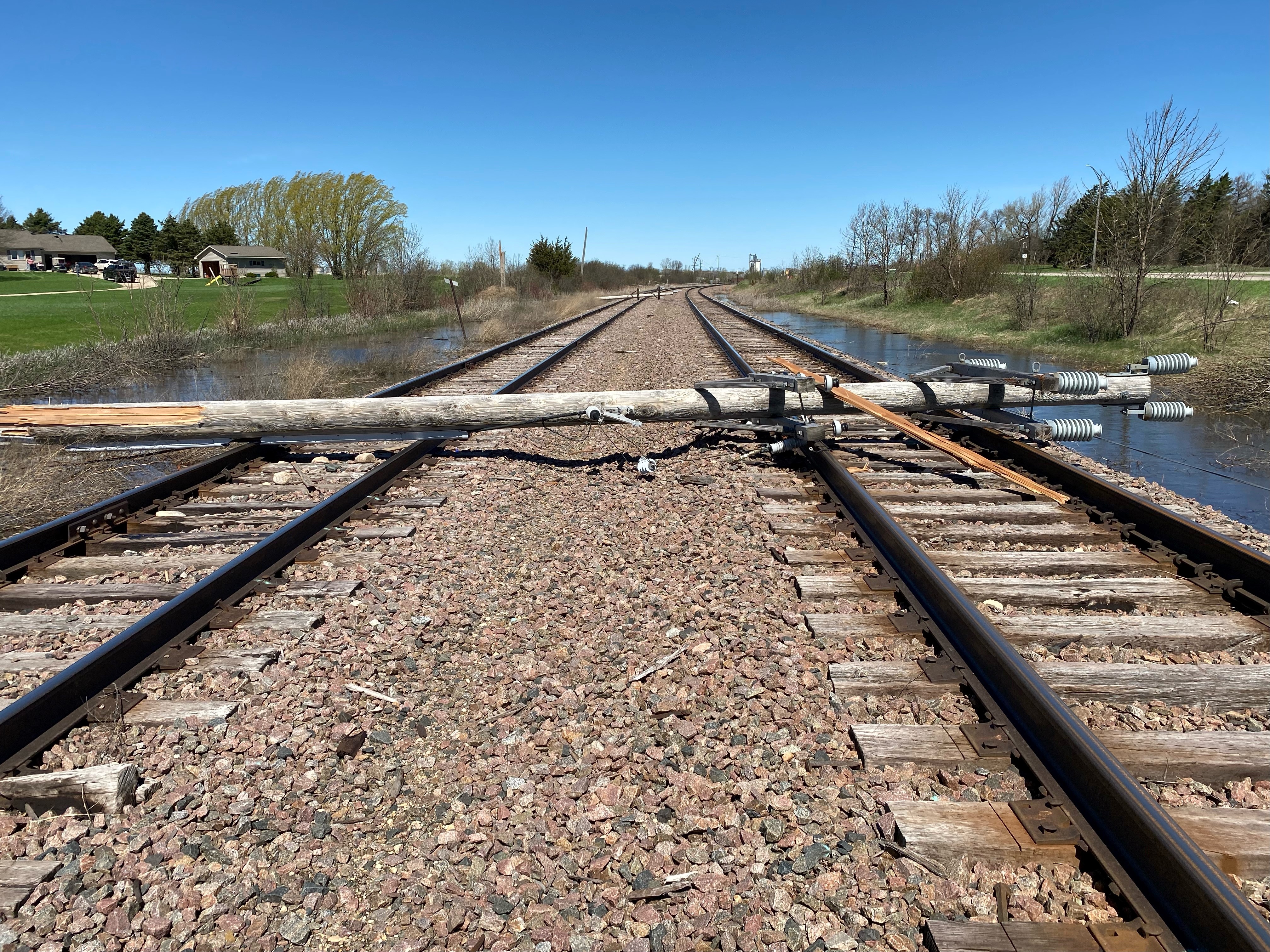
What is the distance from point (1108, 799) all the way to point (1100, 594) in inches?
75.6

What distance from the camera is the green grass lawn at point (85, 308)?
18.4 metres

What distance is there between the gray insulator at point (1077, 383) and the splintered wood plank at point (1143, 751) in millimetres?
4765

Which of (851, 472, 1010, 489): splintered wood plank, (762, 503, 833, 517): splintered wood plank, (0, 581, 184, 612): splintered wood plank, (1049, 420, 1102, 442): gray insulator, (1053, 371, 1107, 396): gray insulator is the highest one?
(1053, 371, 1107, 396): gray insulator

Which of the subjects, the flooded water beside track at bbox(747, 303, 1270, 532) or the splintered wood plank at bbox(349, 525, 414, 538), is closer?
the splintered wood plank at bbox(349, 525, 414, 538)

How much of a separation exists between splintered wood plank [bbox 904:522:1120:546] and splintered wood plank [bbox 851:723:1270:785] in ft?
6.66

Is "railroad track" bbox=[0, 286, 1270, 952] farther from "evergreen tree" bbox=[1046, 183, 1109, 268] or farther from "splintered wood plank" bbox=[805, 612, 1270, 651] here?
"evergreen tree" bbox=[1046, 183, 1109, 268]

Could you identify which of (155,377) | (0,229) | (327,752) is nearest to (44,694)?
(327,752)

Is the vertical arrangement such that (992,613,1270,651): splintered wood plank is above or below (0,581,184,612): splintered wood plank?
above

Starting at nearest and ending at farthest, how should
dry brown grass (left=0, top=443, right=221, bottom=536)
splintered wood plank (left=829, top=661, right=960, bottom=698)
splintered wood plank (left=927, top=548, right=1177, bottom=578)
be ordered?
splintered wood plank (left=829, top=661, right=960, bottom=698) < splintered wood plank (left=927, top=548, right=1177, bottom=578) < dry brown grass (left=0, top=443, right=221, bottom=536)

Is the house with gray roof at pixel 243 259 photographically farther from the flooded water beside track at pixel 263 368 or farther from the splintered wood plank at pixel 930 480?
the splintered wood plank at pixel 930 480

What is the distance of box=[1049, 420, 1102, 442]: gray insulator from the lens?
255 inches

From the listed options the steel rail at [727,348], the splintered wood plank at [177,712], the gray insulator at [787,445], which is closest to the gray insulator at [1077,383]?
the gray insulator at [787,445]

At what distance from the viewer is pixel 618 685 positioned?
3.20 metres

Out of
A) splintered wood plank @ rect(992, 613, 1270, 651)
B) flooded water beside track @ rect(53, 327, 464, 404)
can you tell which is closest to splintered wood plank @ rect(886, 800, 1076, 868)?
splintered wood plank @ rect(992, 613, 1270, 651)
